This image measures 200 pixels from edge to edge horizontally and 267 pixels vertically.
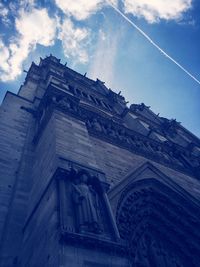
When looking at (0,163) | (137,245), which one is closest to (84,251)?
(137,245)

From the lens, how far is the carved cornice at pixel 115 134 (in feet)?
31.2

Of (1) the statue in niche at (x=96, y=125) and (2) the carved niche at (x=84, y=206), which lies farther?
(1) the statue in niche at (x=96, y=125)

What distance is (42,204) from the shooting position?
19.1 ft

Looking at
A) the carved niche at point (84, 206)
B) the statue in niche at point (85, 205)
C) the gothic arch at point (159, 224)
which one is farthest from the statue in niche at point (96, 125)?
the statue in niche at point (85, 205)

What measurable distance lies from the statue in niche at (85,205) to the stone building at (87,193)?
0.7 inches

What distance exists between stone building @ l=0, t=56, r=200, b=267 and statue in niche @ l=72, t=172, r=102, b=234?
0.06ft

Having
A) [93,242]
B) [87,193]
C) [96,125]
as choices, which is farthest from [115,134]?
[93,242]

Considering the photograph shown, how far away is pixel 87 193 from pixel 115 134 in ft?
18.3

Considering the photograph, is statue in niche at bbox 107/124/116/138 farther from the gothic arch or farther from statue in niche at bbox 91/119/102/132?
the gothic arch

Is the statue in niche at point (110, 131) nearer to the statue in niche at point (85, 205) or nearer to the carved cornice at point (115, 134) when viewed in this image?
the carved cornice at point (115, 134)

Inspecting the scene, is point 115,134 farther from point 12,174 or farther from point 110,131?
point 12,174

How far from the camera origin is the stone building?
4.78 m

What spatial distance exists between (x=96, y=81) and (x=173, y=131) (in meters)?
9.77

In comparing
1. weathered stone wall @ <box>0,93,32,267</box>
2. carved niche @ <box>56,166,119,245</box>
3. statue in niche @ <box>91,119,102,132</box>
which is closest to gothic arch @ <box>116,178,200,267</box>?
carved niche @ <box>56,166,119,245</box>
